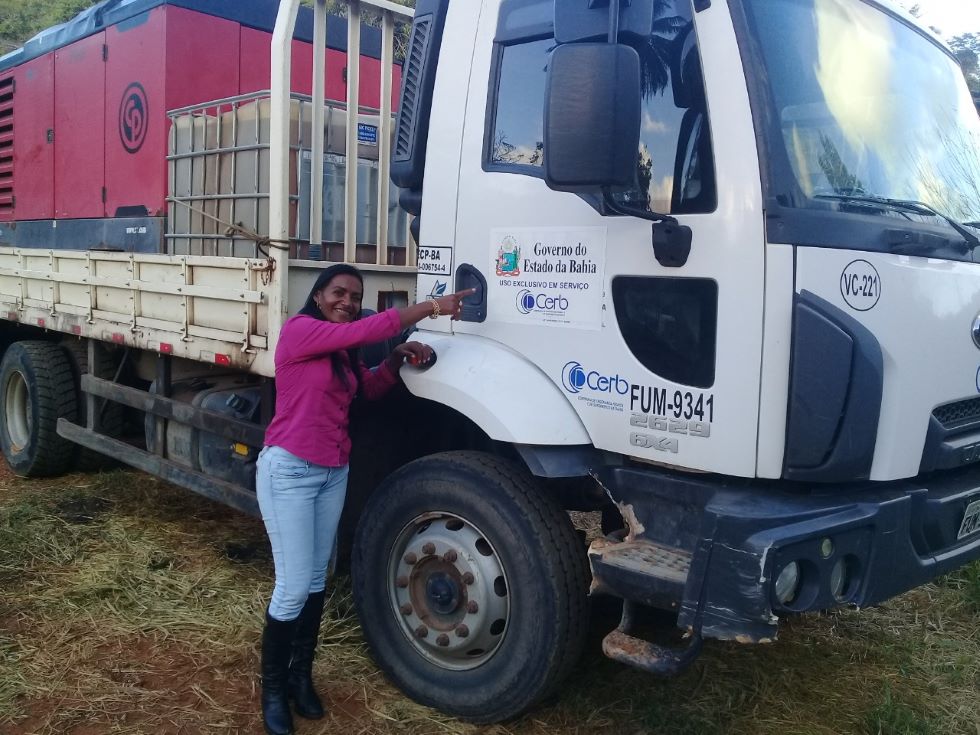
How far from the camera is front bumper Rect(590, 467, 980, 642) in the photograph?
2.38 metres

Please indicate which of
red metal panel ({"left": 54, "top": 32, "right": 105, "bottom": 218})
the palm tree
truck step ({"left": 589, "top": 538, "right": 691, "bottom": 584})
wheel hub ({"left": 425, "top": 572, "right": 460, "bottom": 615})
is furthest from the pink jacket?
red metal panel ({"left": 54, "top": 32, "right": 105, "bottom": 218})

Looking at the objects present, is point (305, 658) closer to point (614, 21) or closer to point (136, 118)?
point (614, 21)

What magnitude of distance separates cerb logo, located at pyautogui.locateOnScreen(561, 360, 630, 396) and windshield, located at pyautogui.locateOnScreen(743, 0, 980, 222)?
74cm

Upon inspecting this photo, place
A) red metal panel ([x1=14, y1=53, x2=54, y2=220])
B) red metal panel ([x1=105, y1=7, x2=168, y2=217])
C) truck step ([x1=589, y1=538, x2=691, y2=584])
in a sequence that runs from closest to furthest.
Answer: truck step ([x1=589, y1=538, x2=691, y2=584]) → red metal panel ([x1=105, y1=7, x2=168, y2=217]) → red metal panel ([x1=14, y1=53, x2=54, y2=220])

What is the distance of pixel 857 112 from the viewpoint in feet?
9.18

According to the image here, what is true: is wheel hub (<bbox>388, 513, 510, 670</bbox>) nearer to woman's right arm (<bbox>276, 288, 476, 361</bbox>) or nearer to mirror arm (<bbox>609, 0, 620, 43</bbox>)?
woman's right arm (<bbox>276, 288, 476, 361</bbox>)

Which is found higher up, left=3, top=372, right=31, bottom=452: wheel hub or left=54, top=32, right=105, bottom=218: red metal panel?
left=54, top=32, right=105, bottom=218: red metal panel

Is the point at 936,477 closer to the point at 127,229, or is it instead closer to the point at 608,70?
the point at 608,70

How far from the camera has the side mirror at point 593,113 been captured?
2.39 meters

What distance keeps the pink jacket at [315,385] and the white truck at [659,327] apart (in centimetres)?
30

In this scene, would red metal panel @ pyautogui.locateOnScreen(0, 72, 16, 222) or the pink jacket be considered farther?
red metal panel @ pyautogui.locateOnScreen(0, 72, 16, 222)

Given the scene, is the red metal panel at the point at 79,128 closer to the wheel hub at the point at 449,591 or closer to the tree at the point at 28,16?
the wheel hub at the point at 449,591

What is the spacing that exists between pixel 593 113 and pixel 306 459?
4.85ft

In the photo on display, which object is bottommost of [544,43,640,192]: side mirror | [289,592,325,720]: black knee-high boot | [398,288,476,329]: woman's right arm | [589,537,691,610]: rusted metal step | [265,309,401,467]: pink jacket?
[289,592,325,720]: black knee-high boot
